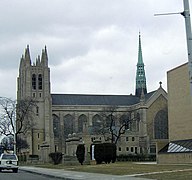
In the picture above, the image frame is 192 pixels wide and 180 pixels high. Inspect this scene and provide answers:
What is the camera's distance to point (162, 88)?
399ft

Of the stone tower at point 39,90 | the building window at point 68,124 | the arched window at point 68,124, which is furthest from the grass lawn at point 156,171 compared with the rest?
the building window at point 68,124

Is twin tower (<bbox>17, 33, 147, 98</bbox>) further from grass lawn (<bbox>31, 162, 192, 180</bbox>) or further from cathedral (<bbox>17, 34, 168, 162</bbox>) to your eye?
grass lawn (<bbox>31, 162, 192, 180</bbox>)

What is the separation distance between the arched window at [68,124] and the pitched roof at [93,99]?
3997mm

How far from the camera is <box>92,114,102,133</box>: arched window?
11604 centimetres

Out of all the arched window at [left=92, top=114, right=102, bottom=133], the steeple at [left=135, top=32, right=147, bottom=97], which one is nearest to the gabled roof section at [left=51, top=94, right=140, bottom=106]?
the arched window at [left=92, top=114, right=102, bottom=133]

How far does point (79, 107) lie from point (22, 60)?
67.0ft

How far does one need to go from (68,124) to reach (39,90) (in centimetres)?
1209

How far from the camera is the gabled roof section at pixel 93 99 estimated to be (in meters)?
136

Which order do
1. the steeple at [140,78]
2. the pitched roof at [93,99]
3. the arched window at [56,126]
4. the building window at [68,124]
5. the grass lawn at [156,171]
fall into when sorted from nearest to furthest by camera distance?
the grass lawn at [156,171], the building window at [68,124], the arched window at [56,126], the pitched roof at [93,99], the steeple at [140,78]

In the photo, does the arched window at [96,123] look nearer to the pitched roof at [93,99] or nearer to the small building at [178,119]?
the pitched roof at [93,99]

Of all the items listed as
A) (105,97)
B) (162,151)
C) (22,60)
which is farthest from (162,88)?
(162,151)

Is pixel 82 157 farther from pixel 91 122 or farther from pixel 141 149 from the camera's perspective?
pixel 91 122

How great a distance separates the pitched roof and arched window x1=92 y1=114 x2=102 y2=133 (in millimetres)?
5458

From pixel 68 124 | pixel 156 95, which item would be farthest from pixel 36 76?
pixel 156 95
